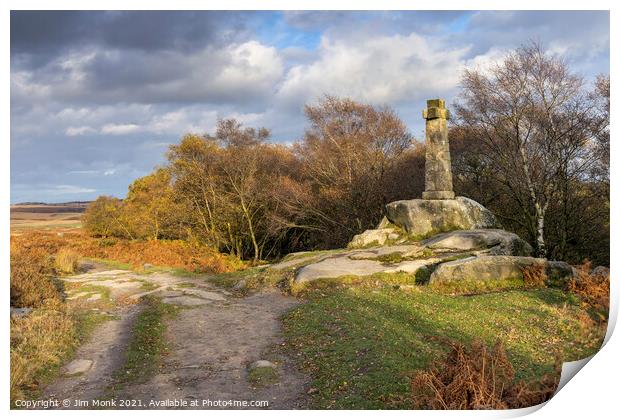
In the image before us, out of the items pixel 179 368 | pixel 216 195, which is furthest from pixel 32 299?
pixel 216 195

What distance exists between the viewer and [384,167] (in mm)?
26047

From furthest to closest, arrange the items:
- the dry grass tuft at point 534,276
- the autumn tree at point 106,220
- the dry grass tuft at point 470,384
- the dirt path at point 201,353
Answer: the autumn tree at point 106,220, the dry grass tuft at point 534,276, the dirt path at point 201,353, the dry grass tuft at point 470,384

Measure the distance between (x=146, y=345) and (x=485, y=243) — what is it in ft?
36.2

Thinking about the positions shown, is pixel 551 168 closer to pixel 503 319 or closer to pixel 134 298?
pixel 503 319

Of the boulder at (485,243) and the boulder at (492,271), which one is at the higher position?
the boulder at (485,243)

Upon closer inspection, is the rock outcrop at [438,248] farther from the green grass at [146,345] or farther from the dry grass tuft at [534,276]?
the green grass at [146,345]

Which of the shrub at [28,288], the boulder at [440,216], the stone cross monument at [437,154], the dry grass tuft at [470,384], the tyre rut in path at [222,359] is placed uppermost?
the stone cross monument at [437,154]

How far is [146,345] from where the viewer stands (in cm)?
943

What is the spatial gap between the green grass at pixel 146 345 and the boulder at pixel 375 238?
7900mm

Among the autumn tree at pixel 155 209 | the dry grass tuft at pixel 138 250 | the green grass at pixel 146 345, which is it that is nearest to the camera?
the green grass at pixel 146 345

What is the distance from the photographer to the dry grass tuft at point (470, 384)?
573 centimetres


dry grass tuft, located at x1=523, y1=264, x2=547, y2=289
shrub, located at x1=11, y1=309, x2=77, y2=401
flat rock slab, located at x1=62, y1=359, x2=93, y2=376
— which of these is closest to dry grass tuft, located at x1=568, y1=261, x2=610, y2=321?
dry grass tuft, located at x1=523, y1=264, x2=547, y2=289

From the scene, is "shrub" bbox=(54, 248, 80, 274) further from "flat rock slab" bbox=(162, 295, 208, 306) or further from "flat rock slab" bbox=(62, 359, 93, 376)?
"flat rock slab" bbox=(62, 359, 93, 376)

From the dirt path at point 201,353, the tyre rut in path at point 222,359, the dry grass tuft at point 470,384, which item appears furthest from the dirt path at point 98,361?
the dry grass tuft at point 470,384
